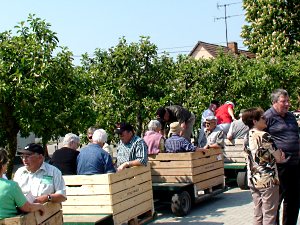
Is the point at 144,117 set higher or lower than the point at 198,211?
higher

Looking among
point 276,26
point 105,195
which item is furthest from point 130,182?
point 276,26

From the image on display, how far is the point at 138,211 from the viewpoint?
26.8ft

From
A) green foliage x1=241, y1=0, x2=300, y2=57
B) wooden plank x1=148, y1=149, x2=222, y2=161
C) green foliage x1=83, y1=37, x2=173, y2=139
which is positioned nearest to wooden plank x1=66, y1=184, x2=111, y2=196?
wooden plank x1=148, y1=149, x2=222, y2=161

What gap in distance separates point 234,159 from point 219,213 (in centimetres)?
292

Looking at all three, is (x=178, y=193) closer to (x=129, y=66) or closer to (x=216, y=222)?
(x=216, y=222)

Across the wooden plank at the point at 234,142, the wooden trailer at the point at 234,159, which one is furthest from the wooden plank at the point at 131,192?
the wooden plank at the point at 234,142

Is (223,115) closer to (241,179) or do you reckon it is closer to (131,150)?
(241,179)

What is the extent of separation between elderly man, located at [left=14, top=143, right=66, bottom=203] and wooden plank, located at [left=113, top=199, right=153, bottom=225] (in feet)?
4.96

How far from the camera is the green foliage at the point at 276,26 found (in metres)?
30.4

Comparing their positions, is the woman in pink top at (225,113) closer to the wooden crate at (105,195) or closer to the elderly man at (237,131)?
the elderly man at (237,131)

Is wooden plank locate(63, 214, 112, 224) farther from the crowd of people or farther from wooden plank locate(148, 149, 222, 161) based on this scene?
wooden plank locate(148, 149, 222, 161)

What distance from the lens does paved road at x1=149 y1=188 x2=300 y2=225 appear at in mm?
8891

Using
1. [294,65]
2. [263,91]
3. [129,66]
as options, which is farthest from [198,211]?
[294,65]

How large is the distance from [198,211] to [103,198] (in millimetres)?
2887
